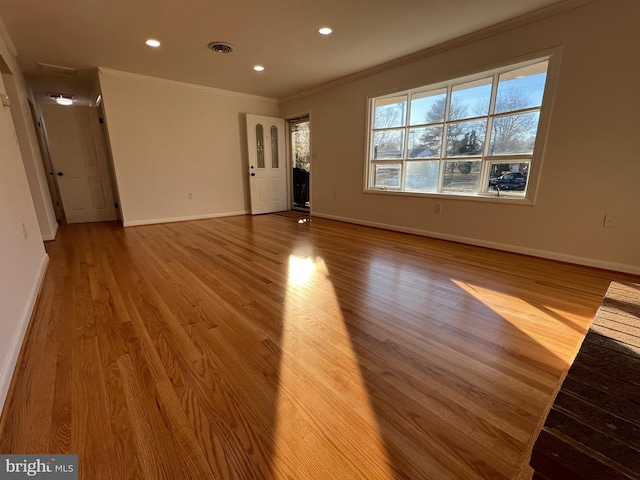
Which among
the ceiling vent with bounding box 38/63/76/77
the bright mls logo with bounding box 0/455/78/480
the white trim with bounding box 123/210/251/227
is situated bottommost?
the bright mls logo with bounding box 0/455/78/480

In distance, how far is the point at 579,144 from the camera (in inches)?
109

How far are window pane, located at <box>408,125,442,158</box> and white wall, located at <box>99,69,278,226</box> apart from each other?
138 inches

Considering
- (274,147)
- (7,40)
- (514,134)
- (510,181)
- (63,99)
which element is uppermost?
(63,99)

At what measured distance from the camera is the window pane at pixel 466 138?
3518mm

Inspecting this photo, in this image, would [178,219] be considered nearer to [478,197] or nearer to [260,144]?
[260,144]

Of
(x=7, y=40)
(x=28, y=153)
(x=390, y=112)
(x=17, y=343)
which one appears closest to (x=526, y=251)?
(x=390, y=112)

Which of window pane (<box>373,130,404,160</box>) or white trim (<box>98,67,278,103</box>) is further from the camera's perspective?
window pane (<box>373,130,404,160</box>)

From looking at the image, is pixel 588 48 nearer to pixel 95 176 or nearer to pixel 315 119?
pixel 315 119

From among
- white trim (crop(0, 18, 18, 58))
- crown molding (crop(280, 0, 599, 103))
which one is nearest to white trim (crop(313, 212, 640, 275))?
crown molding (crop(280, 0, 599, 103))

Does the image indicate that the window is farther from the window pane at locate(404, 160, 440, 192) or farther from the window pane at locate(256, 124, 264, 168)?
the window pane at locate(256, 124, 264, 168)

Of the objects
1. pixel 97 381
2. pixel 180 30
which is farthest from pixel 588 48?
pixel 97 381

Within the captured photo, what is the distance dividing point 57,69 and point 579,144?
687cm

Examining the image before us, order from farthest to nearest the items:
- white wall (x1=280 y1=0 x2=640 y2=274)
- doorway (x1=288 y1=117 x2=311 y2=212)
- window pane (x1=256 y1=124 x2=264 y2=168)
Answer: doorway (x1=288 y1=117 x2=311 y2=212), window pane (x1=256 y1=124 x2=264 y2=168), white wall (x1=280 y1=0 x2=640 y2=274)

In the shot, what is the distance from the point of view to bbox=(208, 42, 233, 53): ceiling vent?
3.43m
